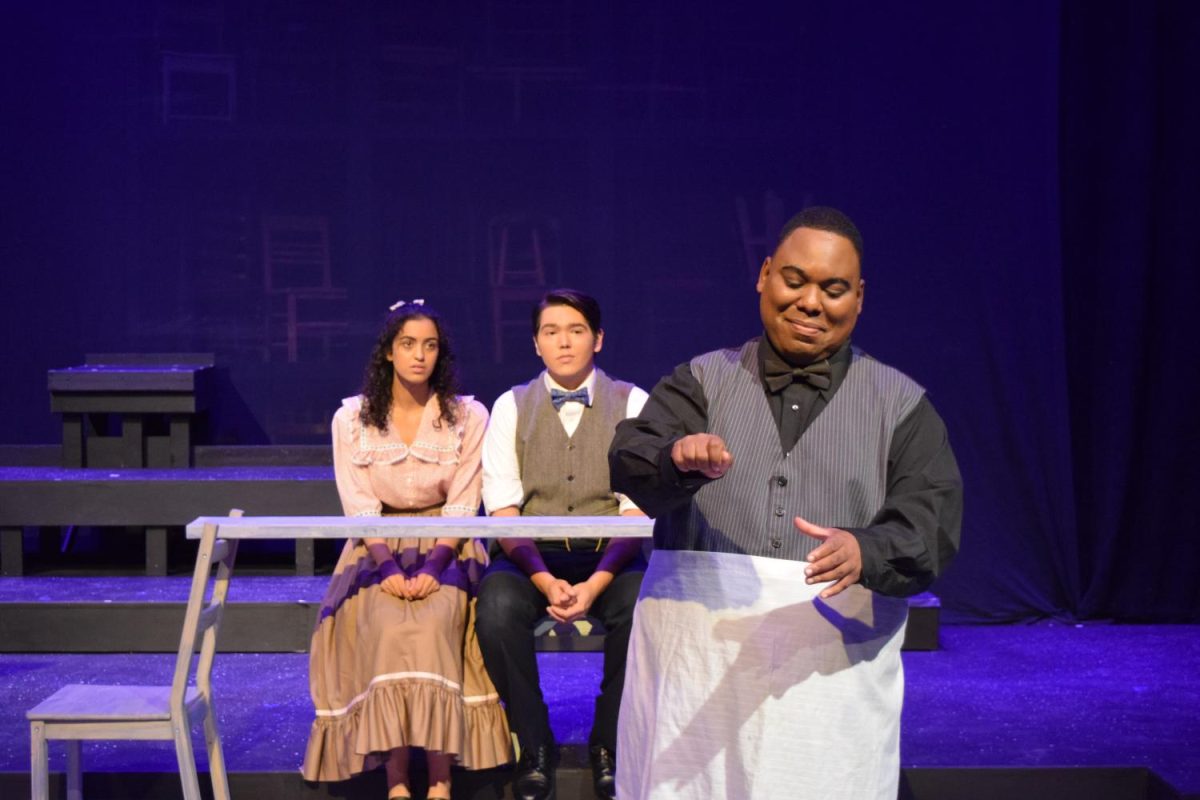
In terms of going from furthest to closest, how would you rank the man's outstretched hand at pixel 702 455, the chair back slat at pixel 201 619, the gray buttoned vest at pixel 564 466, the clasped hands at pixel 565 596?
the gray buttoned vest at pixel 564 466 → the clasped hands at pixel 565 596 → the chair back slat at pixel 201 619 → the man's outstretched hand at pixel 702 455

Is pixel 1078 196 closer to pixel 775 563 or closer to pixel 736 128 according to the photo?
pixel 736 128

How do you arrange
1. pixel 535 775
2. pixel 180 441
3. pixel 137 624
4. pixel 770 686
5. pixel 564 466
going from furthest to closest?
pixel 180 441
pixel 137 624
pixel 564 466
pixel 535 775
pixel 770 686

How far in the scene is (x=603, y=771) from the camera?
333 centimetres

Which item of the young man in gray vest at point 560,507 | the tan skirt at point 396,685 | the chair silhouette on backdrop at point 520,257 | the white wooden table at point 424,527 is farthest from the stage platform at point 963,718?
the chair silhouette on backdrop at point 520,257

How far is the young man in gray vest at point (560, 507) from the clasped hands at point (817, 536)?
1652 mm

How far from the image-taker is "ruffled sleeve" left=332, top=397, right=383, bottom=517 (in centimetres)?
369

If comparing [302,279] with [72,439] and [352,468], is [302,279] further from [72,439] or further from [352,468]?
[352,468]

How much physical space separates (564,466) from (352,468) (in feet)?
1.97

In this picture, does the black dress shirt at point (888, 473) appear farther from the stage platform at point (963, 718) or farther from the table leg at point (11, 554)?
the table leg at point (11, 554)

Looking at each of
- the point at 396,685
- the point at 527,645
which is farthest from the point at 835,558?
the point at 396,685

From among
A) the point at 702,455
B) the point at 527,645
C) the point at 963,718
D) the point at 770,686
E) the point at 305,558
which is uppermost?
the point at 702,455

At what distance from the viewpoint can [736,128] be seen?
538 cm

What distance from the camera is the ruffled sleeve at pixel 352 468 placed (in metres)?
3.69

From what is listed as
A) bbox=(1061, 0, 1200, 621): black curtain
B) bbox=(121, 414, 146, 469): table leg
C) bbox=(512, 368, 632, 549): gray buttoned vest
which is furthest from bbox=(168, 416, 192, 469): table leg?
bbox=(1061, 0, 1200, 621): black curtain
